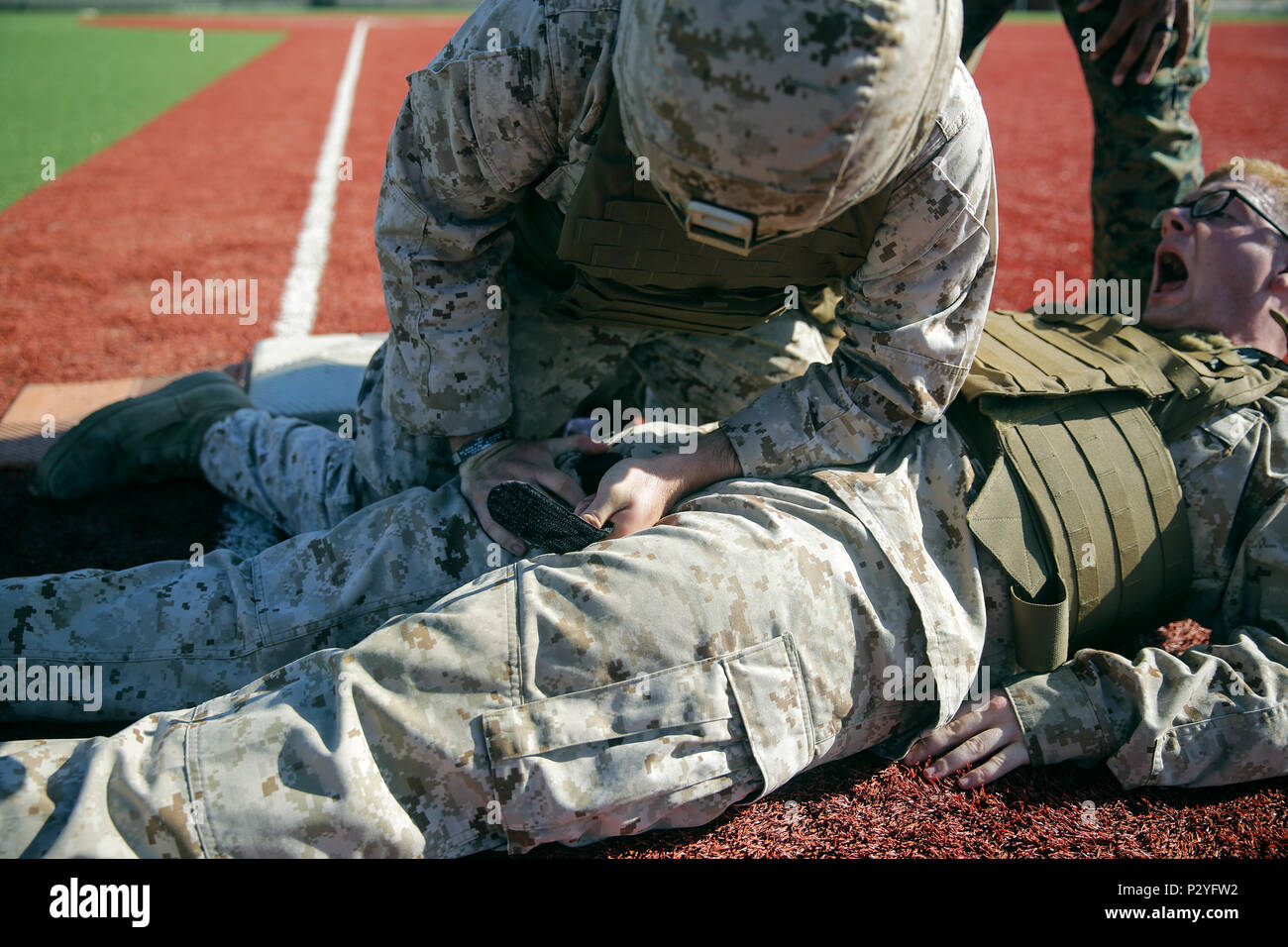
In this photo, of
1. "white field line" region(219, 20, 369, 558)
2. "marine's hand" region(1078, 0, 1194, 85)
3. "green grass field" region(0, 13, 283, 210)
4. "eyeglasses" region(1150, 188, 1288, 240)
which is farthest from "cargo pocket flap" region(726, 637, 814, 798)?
"green grass field" region(0, 13, 283, 210)

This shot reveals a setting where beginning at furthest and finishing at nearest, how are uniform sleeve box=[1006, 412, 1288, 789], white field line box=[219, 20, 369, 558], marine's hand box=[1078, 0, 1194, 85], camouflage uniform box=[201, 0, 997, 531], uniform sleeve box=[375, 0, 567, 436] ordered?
marine's hand box=[1078, 0, 1194, 85] < white field line box=[219, 20, 369, 558] < uniform sleeve box=[1006, 412, 1288, 789] < uniform sleeve box=[375, 0, 567, 436] < camouflage uniform box=[201, 0, 997, 531]

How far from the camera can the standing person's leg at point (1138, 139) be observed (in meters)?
3.16

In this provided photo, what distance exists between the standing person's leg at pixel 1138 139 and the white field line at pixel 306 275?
2913mm

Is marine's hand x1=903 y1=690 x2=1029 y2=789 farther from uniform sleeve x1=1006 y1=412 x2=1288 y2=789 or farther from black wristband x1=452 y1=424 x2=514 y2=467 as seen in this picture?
black wristband x1=452 y1=424 x2=514 y2=467

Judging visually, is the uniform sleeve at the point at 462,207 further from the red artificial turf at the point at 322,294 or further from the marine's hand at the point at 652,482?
the red artificial turf at the point at 322,294

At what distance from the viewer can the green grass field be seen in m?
7.65

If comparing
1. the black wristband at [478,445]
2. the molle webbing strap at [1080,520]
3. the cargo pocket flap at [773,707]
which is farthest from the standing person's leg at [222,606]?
the molle webbing strap at [1080,520]

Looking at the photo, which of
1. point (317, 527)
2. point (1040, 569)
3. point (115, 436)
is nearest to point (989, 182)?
point (1040, 569)

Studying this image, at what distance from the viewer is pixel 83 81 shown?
1209 centimetres

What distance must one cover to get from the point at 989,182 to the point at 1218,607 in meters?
1.05

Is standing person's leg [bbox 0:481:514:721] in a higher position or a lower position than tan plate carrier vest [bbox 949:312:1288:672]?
lower

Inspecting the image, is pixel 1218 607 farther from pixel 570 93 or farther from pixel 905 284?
pixel 570 93

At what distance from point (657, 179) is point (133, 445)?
187cm

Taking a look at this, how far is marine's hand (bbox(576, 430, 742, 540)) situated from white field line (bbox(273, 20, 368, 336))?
97.5 inches
